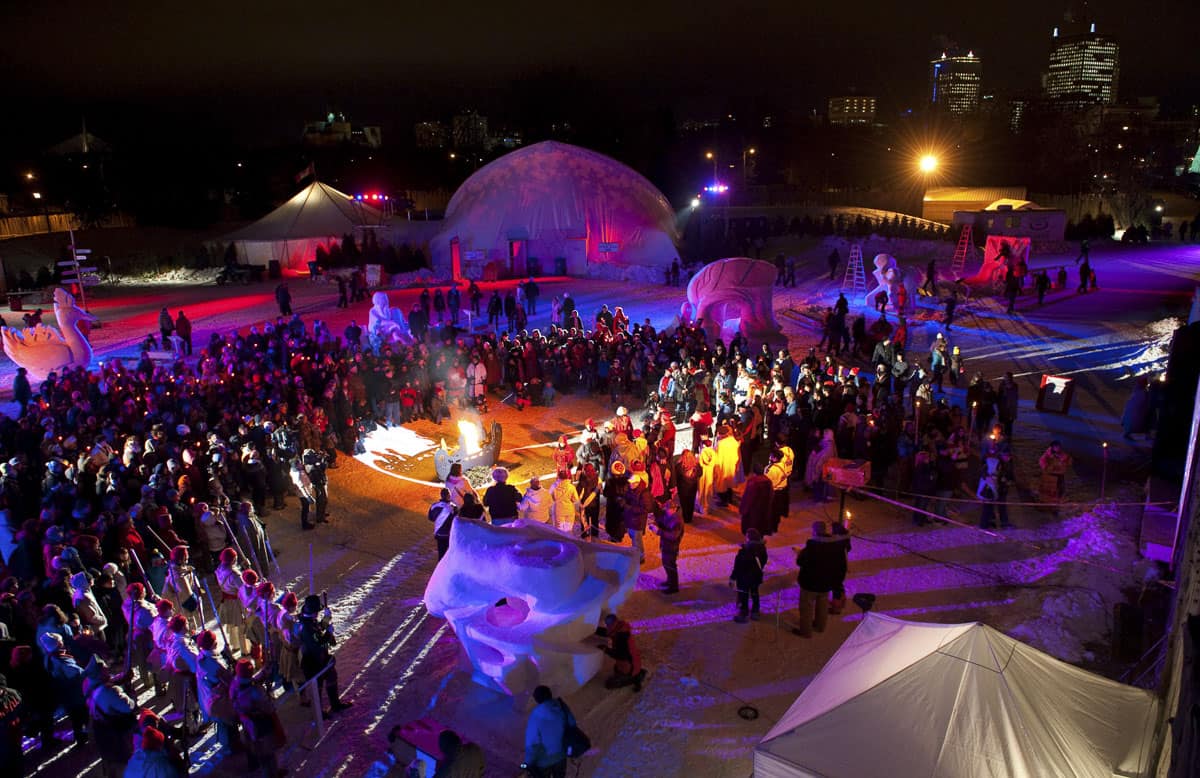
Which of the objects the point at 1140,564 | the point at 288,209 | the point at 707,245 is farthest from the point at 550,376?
the point at 288,209

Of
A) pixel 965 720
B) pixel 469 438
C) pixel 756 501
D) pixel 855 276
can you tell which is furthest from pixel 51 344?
pixel 855 276

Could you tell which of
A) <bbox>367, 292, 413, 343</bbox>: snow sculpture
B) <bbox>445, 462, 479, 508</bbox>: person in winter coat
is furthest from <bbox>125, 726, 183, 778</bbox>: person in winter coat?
<bbox>367, 292, 413, 343</bbox>: snow sculpture

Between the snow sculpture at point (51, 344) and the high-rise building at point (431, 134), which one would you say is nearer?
the snow sculpture at point (51, 344)

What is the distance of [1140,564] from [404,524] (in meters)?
8.40

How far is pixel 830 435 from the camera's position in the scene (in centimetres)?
1029

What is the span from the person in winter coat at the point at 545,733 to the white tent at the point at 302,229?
30.0 m

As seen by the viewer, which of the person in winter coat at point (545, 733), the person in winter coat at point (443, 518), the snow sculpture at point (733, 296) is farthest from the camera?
the snow sculpture at point (733, 296)

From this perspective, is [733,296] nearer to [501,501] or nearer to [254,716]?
[501,501]

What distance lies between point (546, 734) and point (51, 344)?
15247 mm

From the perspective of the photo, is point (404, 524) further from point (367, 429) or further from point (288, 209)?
point (288, 209)

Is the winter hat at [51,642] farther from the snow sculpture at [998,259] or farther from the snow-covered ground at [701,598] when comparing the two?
the snow sculpture at [998,259]

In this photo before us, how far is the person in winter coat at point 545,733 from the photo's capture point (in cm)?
514

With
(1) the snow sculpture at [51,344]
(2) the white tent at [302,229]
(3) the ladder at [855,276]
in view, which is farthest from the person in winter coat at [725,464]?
(2) the white tent at [302,229]

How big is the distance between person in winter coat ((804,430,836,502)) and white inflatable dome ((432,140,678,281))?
789 inches
